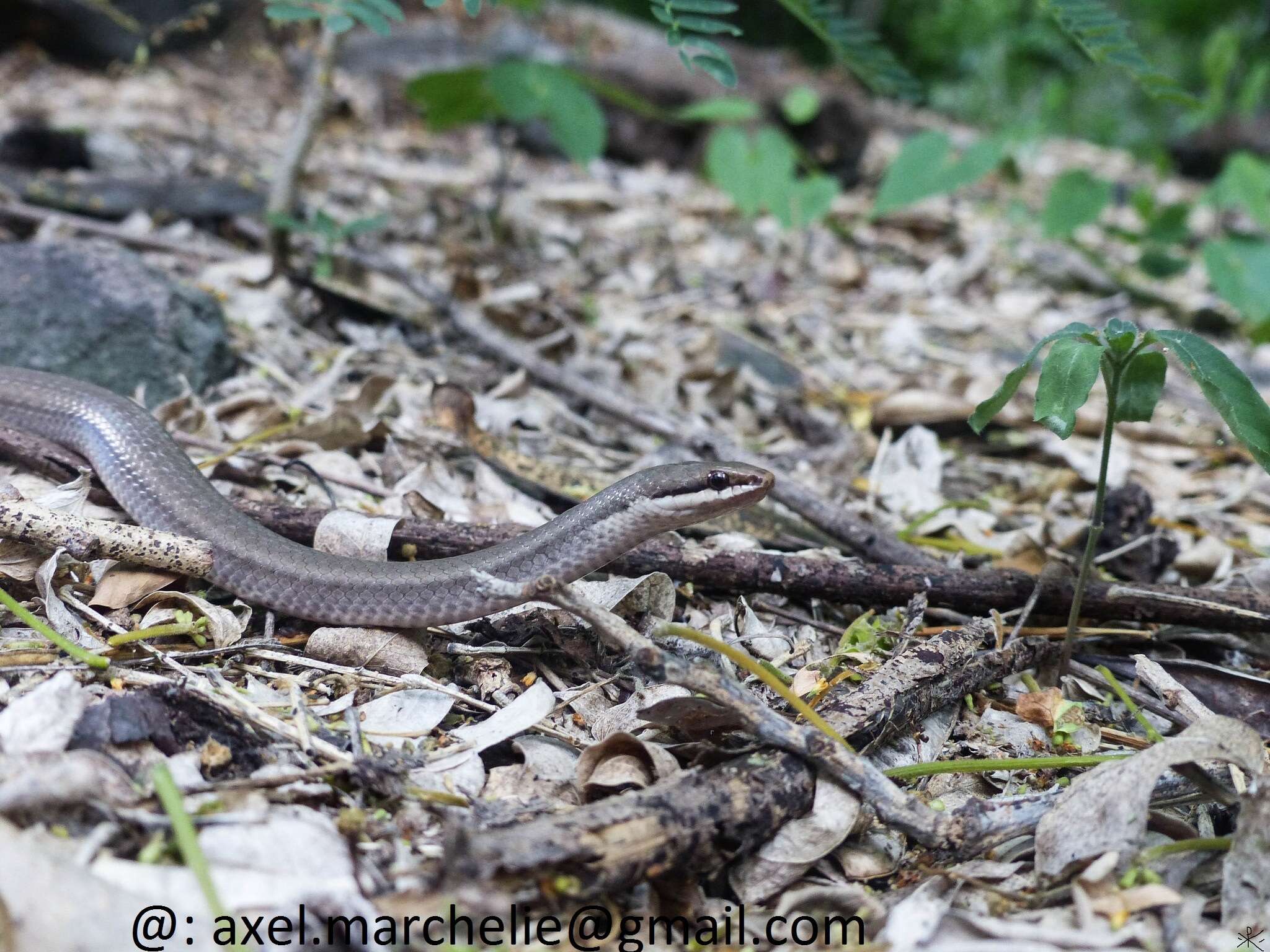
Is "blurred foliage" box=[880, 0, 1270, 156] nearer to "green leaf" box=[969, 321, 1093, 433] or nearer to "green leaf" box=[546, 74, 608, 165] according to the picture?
"green leaf" box=[546, 74, 608, 165]

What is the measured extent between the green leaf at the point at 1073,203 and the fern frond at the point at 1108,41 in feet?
12.8

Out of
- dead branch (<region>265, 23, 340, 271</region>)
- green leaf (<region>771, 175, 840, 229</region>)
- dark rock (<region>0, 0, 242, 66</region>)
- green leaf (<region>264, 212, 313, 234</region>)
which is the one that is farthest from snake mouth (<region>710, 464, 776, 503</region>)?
dark rock (<region>0, 0, 242, 66</region>)

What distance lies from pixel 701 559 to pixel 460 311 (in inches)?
106

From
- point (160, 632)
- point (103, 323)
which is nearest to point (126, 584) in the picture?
point (160, 632)

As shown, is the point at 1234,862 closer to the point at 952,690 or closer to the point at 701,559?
the point at 952,690

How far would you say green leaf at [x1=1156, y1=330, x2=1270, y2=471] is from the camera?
2451 millimetres

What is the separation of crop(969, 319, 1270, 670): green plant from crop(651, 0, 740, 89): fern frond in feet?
3.90

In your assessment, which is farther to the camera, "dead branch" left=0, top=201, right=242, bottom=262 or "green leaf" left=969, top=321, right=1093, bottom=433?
"dead branch" left=0, top=201, right=242, bottom=262

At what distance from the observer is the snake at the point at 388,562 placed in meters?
3.02

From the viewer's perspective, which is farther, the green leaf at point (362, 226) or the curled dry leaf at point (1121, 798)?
the green leaf at point (362, 226)

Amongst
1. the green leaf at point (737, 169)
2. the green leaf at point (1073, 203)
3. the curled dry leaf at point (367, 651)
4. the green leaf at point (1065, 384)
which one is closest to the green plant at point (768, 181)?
the green leaf at point (737, 169)

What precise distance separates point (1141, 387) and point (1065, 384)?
414mm

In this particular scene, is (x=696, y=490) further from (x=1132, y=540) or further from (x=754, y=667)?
(x=1132, y=540)

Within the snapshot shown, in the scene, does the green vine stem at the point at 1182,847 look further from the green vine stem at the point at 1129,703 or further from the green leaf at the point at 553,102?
the green leaf at the point at 553,102
